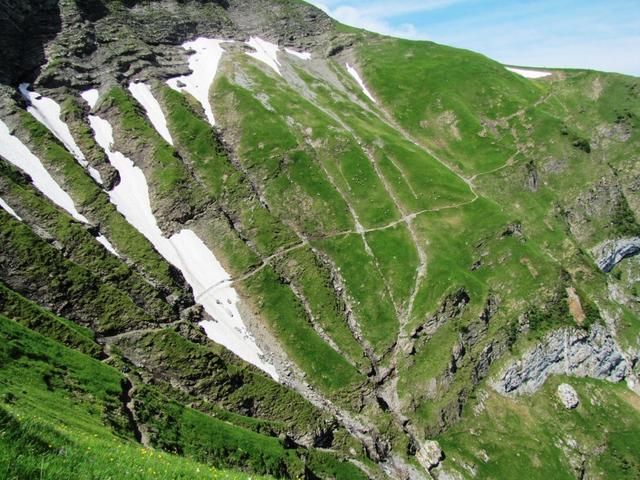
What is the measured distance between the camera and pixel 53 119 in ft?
415

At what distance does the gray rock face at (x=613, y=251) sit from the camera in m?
141

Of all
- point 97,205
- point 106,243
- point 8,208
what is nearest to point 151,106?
point 97,205

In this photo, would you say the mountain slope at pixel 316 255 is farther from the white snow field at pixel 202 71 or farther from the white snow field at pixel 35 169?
the white snow field at pixel 202 71

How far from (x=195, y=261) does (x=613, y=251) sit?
409ft

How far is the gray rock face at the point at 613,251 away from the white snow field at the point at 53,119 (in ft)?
477

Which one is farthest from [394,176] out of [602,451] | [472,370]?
[602,451]

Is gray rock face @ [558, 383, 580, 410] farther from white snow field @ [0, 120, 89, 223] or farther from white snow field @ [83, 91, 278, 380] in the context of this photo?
white snow field @ [0, 120, 89, 223]

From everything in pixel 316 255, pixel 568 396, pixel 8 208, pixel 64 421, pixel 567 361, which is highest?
pixel 64 421

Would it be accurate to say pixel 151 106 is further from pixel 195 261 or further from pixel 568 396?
pixel 568 396

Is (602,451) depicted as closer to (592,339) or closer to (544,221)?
(592,339)

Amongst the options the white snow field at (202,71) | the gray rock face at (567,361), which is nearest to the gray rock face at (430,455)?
the gray rock face at (567,361)

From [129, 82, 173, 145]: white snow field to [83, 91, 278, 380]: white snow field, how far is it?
48.8ft

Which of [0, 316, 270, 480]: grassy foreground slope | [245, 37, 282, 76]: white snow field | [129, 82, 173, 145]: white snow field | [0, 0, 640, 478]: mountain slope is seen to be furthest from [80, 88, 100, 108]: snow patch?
[0, 316, 270, 480]: grassy foreground slope

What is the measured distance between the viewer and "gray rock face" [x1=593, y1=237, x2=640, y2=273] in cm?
14131
